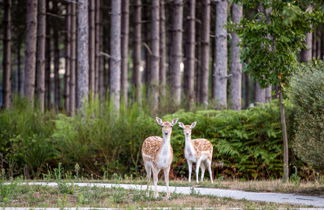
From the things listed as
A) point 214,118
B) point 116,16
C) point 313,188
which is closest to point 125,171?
point 214,118

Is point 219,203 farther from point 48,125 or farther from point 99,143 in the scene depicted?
point 48,125

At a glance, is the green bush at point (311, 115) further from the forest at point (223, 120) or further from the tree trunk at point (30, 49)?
the tree trunk at point (30, 49)

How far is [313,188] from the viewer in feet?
42.2

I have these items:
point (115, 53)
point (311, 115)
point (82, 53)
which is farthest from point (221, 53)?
point (311, 115)

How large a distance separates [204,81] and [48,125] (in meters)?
13.3

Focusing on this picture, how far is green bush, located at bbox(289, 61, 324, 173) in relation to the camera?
11.8 metres

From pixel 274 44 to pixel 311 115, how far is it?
273 centimetres

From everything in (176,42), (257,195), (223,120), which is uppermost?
(176,42)

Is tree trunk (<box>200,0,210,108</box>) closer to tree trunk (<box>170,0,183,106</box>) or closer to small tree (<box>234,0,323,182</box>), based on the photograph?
tree trunk (<box>170,0,183,106</box>)

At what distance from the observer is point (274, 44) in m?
14.1

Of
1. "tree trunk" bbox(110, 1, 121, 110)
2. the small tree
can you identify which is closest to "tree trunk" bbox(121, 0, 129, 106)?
"tree trunk" bbox(110, 1, 121, 110)

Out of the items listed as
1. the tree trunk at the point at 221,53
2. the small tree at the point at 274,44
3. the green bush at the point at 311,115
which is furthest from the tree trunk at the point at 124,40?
the green bush at the point at 311,115

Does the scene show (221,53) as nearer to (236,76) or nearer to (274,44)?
(236,76)

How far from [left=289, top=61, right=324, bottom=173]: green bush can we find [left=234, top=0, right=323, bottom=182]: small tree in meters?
1.49
